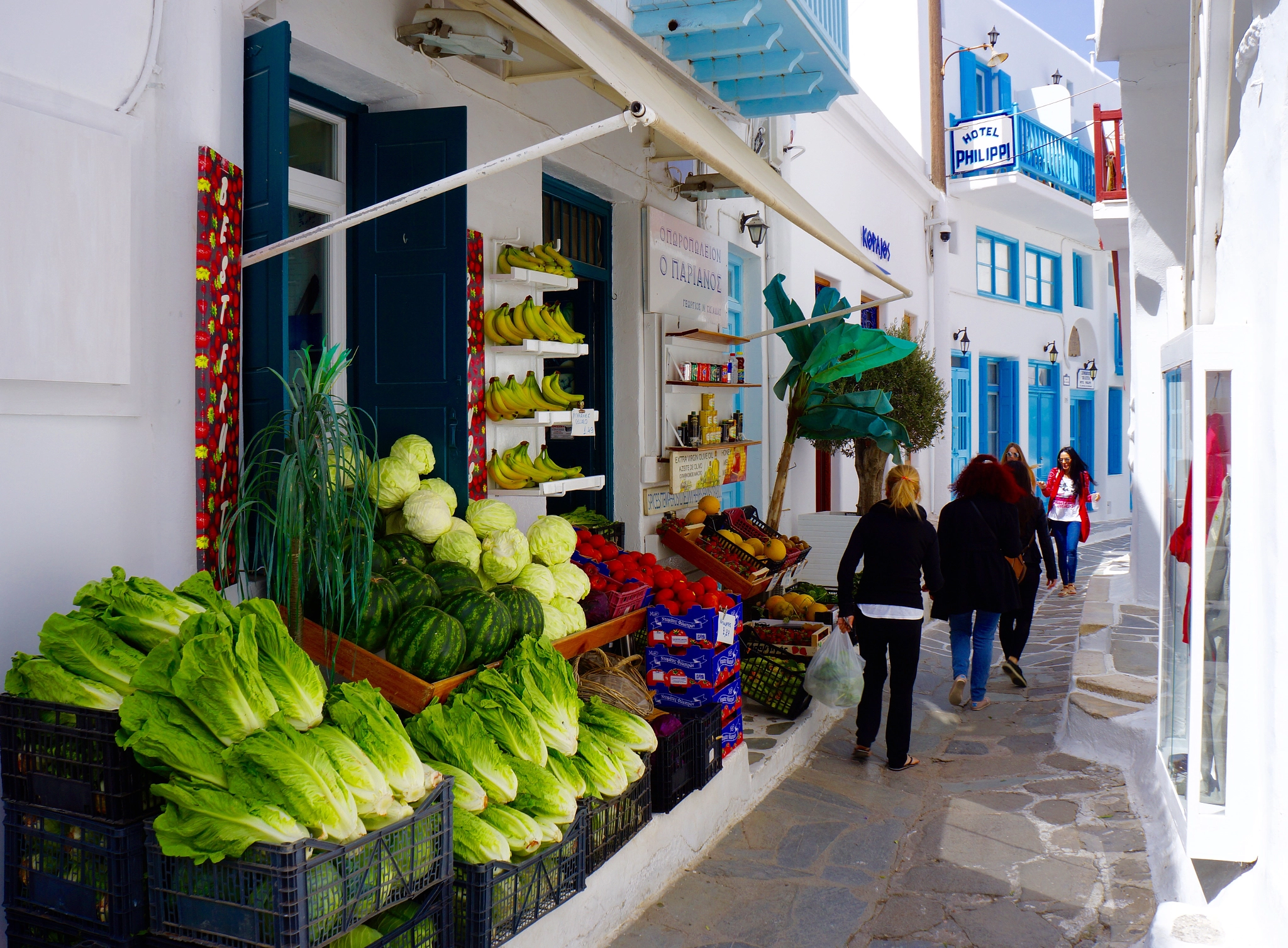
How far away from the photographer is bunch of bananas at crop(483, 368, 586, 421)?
6145 mm

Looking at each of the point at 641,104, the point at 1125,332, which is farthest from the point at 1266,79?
the point at 1125,332

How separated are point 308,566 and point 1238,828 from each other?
122 inches

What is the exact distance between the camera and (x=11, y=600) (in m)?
3.26

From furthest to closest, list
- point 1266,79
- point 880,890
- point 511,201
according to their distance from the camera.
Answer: point 511,201 < point 880,890 < point 1266,79

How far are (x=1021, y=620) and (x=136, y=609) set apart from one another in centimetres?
693

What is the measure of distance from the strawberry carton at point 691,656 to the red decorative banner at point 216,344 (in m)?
2.39

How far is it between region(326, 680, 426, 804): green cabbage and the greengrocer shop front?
0.79m

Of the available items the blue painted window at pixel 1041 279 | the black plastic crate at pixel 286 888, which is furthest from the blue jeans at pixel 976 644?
the blue painted window at pixel 1041 279

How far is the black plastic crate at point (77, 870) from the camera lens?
9.15ft

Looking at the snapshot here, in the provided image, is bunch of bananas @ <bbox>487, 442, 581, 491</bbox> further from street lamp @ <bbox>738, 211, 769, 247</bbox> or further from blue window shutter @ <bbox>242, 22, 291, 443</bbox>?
street lamp @ <bbox>738, 211, 769, 247</bbox>

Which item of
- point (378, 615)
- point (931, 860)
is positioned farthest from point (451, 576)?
point (931, 860)

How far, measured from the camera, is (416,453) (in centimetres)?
520

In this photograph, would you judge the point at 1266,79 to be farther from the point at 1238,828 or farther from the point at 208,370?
the point at 208,370

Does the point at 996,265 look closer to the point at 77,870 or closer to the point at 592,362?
the point at 592,362
